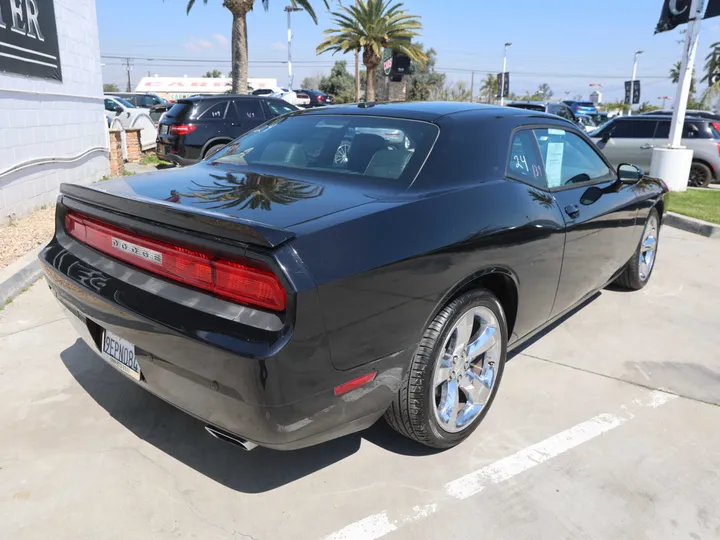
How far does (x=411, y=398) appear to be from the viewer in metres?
2.42

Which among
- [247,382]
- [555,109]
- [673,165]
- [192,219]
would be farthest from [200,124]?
[555,109]

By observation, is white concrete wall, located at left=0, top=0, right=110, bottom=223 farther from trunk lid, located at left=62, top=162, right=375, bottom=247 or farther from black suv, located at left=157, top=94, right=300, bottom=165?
trunk lid, located at left=62, top=162, right=375, bottom=247

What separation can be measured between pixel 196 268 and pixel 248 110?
956 centimetres

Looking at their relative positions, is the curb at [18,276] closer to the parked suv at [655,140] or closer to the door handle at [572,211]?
the door handle at [572,211]

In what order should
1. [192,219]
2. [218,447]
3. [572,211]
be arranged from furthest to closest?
1. [572,211]
2. [218,447]
3. [192,219]

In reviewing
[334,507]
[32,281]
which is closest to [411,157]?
[334,507]

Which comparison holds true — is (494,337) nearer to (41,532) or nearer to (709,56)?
(41,532)

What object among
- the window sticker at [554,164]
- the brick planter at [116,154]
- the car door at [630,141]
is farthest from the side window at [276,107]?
the window sticker at [554,164]

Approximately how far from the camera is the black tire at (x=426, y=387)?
7.88 ft

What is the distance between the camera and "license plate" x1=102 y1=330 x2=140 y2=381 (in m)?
2.37

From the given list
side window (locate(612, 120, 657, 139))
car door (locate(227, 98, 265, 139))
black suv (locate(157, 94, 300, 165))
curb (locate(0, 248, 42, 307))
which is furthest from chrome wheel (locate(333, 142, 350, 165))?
side window (locate(612, 120, 657, 139))

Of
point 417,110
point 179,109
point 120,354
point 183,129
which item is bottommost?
point 120,354

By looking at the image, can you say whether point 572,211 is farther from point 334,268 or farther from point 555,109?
point 555,109

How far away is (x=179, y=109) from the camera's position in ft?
34.2
